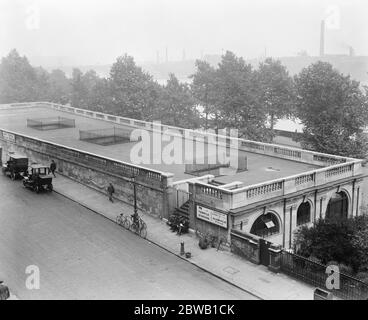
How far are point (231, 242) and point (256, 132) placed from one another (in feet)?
109

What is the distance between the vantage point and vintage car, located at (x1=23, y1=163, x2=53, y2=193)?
33122 millimetres

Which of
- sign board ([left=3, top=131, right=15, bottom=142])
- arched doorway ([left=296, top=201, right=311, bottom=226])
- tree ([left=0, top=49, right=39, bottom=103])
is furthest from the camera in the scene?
tree ([left=0, top=49, right=39, bottom=103])

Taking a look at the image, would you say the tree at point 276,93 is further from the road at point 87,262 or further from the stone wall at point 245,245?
the stone wall at point 245,245

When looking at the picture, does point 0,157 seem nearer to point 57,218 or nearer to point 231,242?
point 57,218

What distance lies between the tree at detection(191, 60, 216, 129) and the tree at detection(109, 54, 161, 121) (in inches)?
216

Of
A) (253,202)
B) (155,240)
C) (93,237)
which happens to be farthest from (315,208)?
(93,237)

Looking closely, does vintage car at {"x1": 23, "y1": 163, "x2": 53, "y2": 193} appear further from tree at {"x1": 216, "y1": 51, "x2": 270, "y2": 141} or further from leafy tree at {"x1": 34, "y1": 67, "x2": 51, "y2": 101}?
leafy tree at {"x1": 34, "y1": 67, "x2": 51, "y2": 101}

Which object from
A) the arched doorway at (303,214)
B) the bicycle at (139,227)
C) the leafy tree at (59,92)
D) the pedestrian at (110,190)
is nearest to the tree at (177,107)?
the leafy tree at (59,92)

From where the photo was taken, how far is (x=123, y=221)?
27766mm

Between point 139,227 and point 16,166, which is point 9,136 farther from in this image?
point 139,227

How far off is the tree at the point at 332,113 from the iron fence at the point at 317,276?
28.7m

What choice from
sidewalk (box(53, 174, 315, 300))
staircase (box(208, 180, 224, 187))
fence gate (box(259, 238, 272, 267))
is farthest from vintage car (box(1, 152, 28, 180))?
fence gate (box(259, 238, 272, 267))
